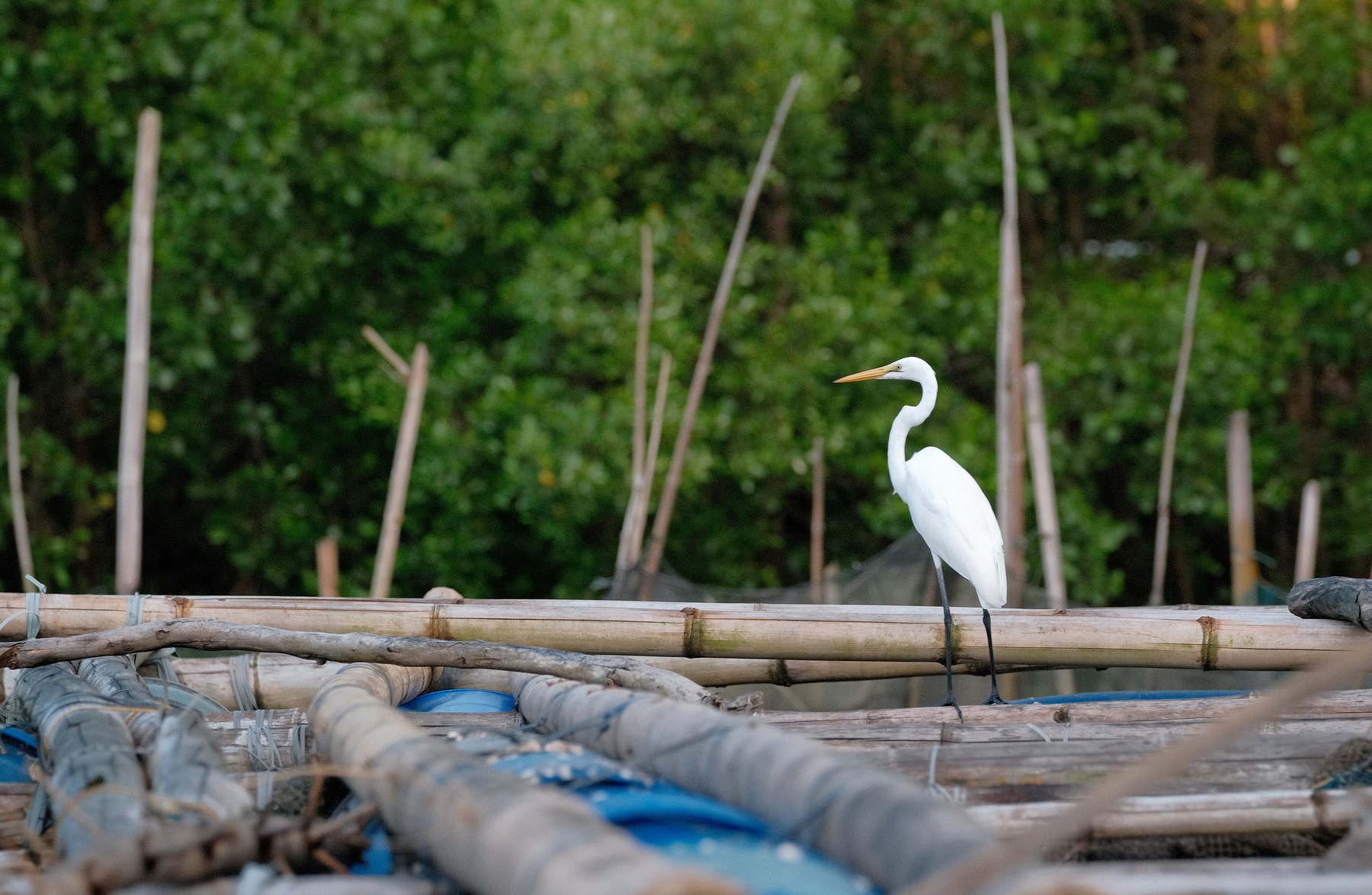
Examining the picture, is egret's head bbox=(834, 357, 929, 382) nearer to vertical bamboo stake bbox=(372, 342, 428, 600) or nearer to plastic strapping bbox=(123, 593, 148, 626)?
vertical bamboo stake bbox=(372, 342, 428, 600)

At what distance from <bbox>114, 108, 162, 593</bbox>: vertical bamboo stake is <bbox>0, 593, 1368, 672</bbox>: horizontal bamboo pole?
2.35 feet

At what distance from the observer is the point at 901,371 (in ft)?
10.9

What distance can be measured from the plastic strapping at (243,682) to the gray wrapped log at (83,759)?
1.23 ft

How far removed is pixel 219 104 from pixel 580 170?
187 centimetres

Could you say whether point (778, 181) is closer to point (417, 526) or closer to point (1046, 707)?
point (417, 526)

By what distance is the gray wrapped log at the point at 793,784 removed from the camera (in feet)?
3.76

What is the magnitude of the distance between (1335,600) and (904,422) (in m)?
1.13

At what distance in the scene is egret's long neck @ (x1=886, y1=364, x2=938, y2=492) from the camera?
120 inches

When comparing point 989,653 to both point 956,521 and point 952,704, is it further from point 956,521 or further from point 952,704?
point 956,521

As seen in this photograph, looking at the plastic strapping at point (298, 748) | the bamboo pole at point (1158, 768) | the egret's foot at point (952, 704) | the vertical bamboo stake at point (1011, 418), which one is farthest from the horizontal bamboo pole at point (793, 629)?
the bamboo pole at point (1158, 768)

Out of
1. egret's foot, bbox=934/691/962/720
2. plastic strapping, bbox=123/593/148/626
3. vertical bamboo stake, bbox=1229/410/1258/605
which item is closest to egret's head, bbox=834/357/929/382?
egret's foot, bbox=934/691/962/720

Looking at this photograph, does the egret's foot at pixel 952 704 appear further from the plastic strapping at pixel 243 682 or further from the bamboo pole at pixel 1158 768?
the plastic strapping at pixel 243 682

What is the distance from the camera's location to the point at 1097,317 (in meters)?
6.32

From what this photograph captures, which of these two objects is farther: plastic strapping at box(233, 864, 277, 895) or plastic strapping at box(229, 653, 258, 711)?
plastic strapping at box(229, 653, 258, 711)
